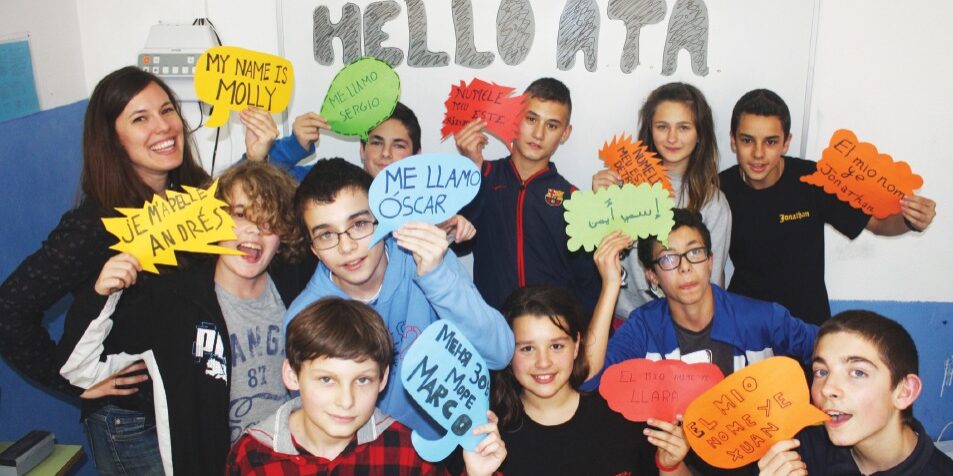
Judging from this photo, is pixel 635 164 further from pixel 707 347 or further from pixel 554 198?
pixel 707 347

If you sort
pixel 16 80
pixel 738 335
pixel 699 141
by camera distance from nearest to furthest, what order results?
pixel 738 335, pixel 16 80, pixel 699 141

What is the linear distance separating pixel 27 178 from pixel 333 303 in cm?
158

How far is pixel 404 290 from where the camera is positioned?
1.75m

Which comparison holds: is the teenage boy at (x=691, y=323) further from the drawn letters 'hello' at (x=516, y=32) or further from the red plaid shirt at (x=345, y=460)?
the drawn letters 'hello' at (x=516, y=32)

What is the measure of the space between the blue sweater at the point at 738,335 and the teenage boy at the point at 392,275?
0.51m

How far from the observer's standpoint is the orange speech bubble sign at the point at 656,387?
1676 mm

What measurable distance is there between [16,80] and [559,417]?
2122mm

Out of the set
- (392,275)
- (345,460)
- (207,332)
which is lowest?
(345,460)

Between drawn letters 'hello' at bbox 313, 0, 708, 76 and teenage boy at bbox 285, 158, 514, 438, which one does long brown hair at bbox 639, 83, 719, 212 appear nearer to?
drawn letters 'hello' at bbox 313, 0, 708, 76

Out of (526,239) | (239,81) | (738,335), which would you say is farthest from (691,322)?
(239,81)

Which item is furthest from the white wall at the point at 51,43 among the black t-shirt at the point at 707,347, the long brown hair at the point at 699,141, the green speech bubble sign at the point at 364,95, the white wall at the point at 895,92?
the white wall at the point at 895,92

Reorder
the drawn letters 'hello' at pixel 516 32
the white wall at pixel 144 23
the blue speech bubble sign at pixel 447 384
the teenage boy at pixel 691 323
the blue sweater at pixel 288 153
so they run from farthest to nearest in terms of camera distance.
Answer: the white wall at pixel 144 23 < the drawn letters 'hello' at pixel 516 32 < the blue sweater at pixel 288 153 < the teenage boy at pixel 691 323 < the blue speech bubble sign at pixel 447 384

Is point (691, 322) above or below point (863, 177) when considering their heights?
below

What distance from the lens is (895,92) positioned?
2.74 metres
